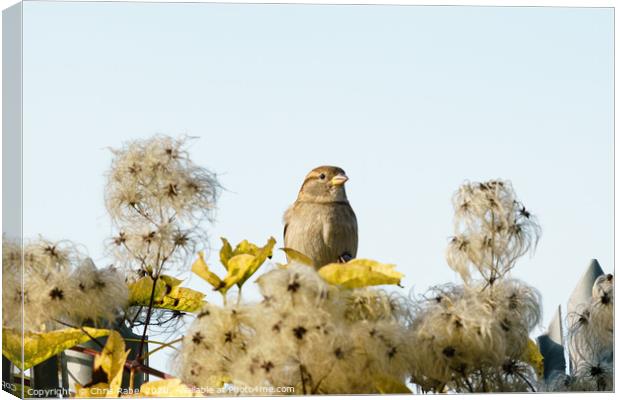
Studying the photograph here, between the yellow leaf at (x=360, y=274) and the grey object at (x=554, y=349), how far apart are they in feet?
2.40

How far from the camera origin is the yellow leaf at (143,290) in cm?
383

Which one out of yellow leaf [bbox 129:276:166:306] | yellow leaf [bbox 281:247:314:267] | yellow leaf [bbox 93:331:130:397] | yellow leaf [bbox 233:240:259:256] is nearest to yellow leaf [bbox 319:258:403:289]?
yellow leaf [bbox 281:247:314:267]

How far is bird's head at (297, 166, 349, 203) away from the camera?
4.00 meters

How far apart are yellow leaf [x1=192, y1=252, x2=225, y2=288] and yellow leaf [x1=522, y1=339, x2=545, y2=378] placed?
108 centimetres

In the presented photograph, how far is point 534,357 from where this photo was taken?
13.1ft

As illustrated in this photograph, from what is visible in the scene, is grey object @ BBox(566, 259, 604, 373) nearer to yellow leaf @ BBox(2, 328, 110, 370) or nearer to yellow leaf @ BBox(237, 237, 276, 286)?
yellow leaf @ BBox(237, 237, 276, 286)

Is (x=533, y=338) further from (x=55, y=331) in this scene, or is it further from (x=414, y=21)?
(x=55, y=331)

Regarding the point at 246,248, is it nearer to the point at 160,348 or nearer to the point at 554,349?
the point at 160,348

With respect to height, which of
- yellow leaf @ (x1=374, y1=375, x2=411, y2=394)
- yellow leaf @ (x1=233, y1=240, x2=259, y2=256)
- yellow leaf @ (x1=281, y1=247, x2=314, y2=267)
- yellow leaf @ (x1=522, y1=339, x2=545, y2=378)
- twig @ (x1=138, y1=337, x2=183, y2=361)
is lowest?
yellow leaf @ (x1=374, y1=375, x2=411, y2=394)

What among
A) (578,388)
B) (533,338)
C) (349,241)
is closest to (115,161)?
(349,241)

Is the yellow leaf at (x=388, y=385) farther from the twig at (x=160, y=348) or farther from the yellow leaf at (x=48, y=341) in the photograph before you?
the yellow leaf at (x=48, y=341)

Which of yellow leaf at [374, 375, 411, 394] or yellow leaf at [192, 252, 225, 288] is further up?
yellow leaf at [192, 252, 225, 288]

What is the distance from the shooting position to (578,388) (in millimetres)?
4148

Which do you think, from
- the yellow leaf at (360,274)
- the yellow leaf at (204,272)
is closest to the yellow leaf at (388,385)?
the yellow leaf at (360,274)
